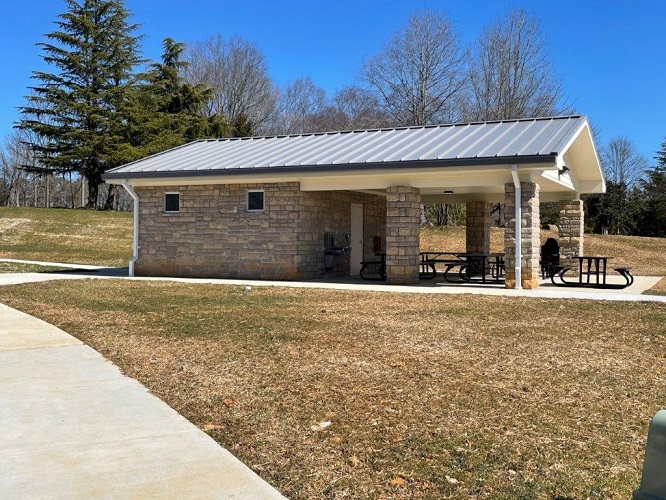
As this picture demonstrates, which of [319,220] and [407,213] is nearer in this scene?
[407,213]

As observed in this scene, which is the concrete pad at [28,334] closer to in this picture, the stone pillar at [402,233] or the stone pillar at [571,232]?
the stone pillar at [402,233]

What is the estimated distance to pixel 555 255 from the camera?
63.4ft

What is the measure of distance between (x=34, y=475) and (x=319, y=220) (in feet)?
47.1

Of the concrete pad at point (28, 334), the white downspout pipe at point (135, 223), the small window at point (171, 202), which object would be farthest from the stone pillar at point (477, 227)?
→ the concrete pad at point (28, 334)

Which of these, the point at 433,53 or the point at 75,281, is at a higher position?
the point at 433,53

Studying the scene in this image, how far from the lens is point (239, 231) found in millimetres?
17891

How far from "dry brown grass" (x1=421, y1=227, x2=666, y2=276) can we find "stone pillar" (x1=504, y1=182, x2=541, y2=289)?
529 inches

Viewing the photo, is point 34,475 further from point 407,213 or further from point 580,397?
point 407,213

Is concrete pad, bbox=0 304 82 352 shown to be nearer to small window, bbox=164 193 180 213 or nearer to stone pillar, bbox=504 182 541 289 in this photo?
small window, bbox=164 193 180 213

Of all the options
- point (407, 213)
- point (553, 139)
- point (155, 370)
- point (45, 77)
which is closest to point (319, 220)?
point (407, 213)

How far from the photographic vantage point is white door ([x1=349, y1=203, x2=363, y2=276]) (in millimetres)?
20141

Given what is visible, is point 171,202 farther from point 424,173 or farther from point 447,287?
point 447,287

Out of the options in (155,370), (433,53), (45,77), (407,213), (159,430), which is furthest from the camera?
(45,77)

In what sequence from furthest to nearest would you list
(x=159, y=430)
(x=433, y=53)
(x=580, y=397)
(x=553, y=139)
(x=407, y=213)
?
(x=433, y=53)
(x=407, y=213)
(x=553, y=139)
(x=580, y=397)
(x=159, y=430)
